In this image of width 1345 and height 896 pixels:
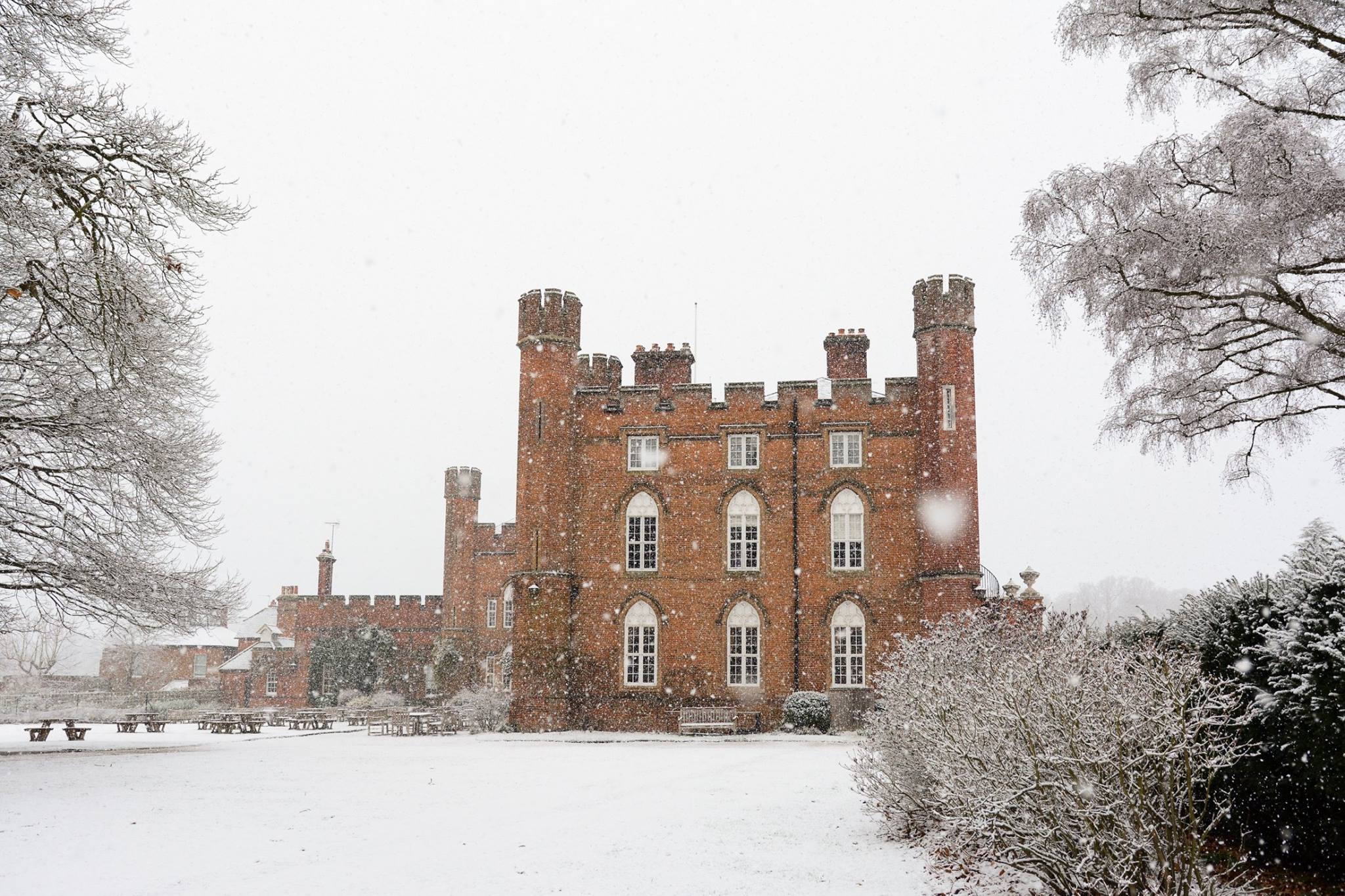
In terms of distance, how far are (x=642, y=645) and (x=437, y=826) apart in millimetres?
17002

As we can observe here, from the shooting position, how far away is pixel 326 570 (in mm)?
41281

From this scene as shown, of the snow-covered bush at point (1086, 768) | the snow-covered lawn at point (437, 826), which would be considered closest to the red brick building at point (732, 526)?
the snow-covered lawn at point (437, 826)

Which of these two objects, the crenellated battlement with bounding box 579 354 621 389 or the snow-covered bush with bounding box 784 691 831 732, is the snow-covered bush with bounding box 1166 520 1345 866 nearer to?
the snow-covered bush with bounding box 784 691 831 732

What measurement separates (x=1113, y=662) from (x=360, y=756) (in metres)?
15.0

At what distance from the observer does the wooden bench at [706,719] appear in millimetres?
25312

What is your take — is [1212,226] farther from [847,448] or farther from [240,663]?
[240,663]

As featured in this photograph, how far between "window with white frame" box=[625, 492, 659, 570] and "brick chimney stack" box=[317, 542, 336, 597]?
18032 millimetres

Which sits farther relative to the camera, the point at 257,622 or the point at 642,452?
the point at 257,622

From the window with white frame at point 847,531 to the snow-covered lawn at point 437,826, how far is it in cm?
969

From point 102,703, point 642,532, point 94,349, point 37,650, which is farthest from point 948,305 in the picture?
point 37,650

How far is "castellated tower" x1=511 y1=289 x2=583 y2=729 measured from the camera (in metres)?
26.7

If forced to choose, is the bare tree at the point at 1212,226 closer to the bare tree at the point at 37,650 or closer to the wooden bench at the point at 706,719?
the wooden bench at the point at 706,719

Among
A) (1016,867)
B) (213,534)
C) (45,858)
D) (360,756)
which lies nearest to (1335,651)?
(1016,867)

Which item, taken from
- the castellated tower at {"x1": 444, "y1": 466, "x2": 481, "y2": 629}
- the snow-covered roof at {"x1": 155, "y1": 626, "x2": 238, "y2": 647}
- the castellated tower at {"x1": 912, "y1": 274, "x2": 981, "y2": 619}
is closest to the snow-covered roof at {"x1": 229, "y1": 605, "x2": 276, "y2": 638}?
the snow-covered roof at {"x1": 155, "y1": 626, "x2": 238, "y2": 647}
